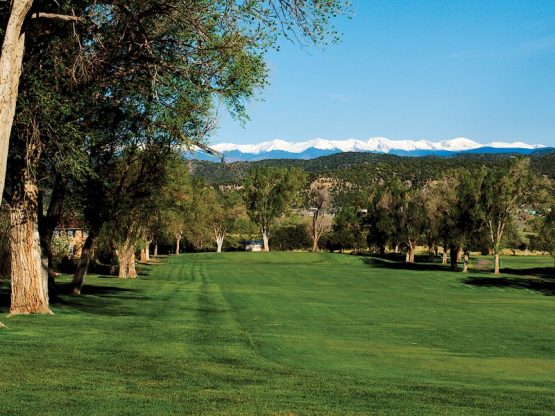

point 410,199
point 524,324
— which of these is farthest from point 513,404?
point 410,199

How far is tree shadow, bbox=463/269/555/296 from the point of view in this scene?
59938mm

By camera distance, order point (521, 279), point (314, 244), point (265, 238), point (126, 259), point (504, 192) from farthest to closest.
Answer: point (265, 238) → point (314, 244) → point (504, 192) → point (521, 279) → point (126, 259)

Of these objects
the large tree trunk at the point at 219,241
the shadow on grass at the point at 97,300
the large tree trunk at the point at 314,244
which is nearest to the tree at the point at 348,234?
the large tree trunk at the point at 314,244

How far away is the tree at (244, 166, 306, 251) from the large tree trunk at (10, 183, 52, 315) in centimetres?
10729

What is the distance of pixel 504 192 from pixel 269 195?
60567mm

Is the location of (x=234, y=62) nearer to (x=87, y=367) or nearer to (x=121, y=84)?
(x=121, y=84)

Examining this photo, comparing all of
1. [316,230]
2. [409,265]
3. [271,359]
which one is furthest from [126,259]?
[316,230]

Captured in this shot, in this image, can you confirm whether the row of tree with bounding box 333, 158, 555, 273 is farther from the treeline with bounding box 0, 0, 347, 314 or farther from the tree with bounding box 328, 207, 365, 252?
the treeline with bounding box 0, 0, 347, 314

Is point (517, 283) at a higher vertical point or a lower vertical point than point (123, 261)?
lower

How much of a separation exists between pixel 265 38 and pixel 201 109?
4.80m

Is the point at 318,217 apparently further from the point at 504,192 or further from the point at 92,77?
the point at 92,77

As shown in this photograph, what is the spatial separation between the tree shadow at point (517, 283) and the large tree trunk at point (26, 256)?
1788 inches

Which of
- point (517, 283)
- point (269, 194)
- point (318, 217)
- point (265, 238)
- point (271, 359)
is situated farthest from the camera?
point (318, 217)

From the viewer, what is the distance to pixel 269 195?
432 feet
